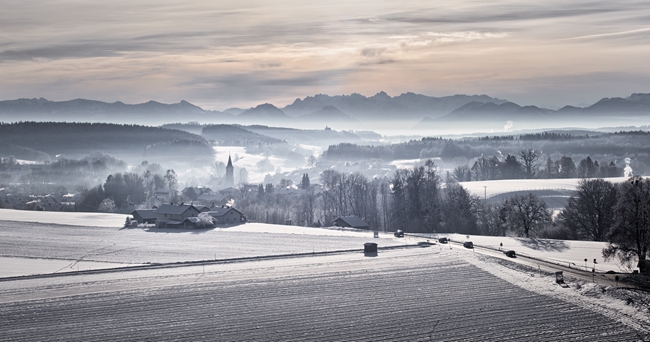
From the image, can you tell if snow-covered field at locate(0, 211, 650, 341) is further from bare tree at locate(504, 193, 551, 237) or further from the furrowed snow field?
bare tree at locate(504, 193, 551, 237)

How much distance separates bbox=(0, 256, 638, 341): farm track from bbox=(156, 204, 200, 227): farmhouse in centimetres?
3140

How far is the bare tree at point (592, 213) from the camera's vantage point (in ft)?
174

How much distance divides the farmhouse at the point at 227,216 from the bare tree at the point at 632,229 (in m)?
41.2

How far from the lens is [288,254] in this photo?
137 ft

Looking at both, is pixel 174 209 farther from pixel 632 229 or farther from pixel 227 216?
pixel 632 229

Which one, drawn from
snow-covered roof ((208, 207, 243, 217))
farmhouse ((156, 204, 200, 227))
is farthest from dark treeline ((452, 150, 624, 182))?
farmhouse ((156, 204, 200, 227))

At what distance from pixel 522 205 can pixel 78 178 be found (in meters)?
118

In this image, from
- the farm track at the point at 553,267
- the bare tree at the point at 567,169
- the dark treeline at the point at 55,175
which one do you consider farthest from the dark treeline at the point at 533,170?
the dark treeline at the point at 55,175

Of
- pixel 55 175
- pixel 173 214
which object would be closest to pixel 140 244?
pixel 173 214

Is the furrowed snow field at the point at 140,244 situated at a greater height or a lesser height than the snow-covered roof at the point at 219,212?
A: lesser

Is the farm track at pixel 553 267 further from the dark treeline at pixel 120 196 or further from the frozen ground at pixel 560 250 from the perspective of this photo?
the dark treeline at pixel 120 196

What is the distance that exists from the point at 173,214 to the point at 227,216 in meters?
6.21

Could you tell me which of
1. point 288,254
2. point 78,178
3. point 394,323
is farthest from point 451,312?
point 78,178

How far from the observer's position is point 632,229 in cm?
3572
